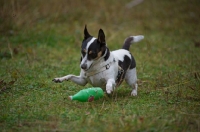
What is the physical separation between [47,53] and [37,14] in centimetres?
258

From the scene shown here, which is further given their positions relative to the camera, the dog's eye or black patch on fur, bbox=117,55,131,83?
black patch on fur, bbox=117,55,131,83

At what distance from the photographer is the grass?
457 centimetres

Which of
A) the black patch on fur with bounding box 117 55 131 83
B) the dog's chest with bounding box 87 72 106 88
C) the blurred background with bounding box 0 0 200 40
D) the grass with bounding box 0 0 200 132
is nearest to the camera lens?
the grass with bounding box 0 0 200 132

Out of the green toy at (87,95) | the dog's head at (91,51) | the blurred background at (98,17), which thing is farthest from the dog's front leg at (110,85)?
the blurred background at (98,17)

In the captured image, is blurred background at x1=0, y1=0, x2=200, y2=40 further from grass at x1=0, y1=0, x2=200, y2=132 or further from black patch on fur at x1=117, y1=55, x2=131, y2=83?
black patch on fur at x1=117, y1=55, x2=131, y2=83

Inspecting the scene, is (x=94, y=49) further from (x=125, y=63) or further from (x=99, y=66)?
(x=125, y=63)

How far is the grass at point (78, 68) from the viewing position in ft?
15.0

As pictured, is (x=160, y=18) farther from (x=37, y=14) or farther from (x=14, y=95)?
(x=14, y=95)

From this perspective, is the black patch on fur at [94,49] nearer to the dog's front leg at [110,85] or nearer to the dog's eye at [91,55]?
the dog's eye at [91,55]

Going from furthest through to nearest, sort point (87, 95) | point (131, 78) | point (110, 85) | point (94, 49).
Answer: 1. point (131, 78)
2. point (94, 49)
3. point (110, 85)
4. point (87, 95)

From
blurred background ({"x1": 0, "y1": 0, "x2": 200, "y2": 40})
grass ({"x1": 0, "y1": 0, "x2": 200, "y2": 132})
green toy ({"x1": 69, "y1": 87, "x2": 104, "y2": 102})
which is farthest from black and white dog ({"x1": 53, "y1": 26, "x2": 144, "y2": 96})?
blurred background ({"x1": 0, "y1": 0, "x2": 200, "y2": 40})

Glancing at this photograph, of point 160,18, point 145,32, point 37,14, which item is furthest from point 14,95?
point 160,18

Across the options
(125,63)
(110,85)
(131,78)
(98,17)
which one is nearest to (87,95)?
(110,85)

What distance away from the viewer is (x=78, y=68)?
8016mm
